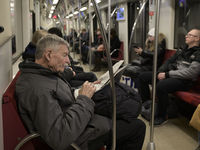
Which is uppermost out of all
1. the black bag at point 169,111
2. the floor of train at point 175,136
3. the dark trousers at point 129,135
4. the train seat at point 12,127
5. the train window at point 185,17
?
the train window at point 185,17

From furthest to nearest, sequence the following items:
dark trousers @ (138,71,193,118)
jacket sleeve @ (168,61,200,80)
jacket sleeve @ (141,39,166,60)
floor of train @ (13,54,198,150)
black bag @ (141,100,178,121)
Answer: jacket sleeve @ (141,39,166,60), black bag @ (141,100,178,121), dark trousers @ (138,71,193,118), jacket sleeve @ (168,61,200,80), floor of train @ (13,54,198,150)

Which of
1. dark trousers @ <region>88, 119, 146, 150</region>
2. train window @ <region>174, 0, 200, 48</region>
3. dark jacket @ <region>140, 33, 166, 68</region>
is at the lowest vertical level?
dark trousers @ <region>88, 119, 146, 150</region>

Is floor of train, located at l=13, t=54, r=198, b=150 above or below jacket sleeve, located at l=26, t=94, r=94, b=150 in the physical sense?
below

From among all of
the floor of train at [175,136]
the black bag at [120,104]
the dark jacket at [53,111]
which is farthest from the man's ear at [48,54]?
the floor of train at [175,136]

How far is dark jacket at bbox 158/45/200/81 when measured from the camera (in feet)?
8.95

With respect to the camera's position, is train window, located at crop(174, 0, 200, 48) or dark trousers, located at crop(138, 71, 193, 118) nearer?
dark trousers, located at crop(138, 71, 193, 118)

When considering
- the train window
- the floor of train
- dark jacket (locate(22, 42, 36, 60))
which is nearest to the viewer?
the floor of train

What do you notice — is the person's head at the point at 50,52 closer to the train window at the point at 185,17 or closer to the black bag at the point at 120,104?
the black bag at the point at 120,104

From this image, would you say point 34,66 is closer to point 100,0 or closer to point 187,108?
point 187,108

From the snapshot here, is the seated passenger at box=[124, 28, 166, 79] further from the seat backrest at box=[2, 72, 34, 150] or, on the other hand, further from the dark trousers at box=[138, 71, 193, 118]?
the seat backrest at box=[2, 72, 34, 150]

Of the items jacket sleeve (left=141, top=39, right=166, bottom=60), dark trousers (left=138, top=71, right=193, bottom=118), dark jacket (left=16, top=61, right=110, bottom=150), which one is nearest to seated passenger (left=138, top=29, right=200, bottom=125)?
dark trousers (left=138, top=71, right=193, bottom=118)

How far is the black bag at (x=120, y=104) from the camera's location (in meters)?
1.58

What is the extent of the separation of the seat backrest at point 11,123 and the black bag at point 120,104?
0.56 metres

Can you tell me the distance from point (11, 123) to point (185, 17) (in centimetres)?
374
